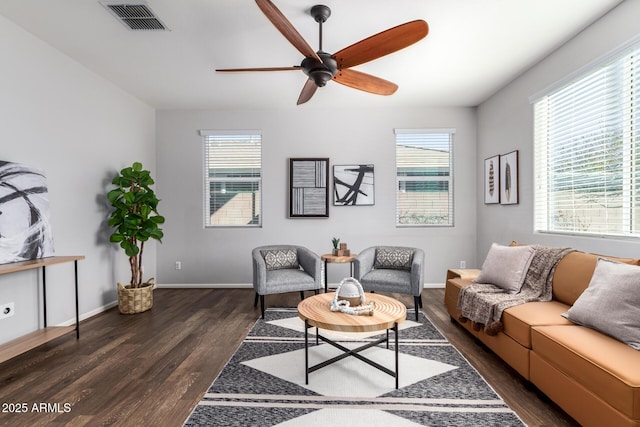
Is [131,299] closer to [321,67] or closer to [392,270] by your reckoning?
[392,270]

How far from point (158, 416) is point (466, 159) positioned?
16.0ft

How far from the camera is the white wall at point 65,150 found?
281 centimetres

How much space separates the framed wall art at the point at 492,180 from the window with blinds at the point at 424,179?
51 centimetres

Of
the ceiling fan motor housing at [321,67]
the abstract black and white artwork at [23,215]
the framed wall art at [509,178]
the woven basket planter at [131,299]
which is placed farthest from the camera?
the framed wall art at [509,178]

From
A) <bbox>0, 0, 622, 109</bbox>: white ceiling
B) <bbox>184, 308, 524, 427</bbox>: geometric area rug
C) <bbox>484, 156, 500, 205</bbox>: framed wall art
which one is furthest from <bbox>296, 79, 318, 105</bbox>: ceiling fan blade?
A: <bbox>484, 156, 500, 205</bbox>: framed wall art

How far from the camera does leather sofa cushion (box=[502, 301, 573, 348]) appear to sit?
2.12m

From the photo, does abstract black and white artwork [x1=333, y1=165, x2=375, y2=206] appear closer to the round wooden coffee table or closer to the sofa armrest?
the sofa armrest

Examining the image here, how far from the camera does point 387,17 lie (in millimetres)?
2668

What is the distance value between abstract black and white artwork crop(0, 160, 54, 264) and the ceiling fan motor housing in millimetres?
2643

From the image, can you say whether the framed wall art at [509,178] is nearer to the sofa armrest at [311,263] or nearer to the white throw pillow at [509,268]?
the white throw pillow at [509,268]

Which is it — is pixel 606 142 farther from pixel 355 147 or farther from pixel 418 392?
pixel 355 147

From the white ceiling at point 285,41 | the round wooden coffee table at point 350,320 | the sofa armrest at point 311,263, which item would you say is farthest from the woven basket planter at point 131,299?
the white ceiling at point 285,41

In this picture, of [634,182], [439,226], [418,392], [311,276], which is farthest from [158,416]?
[439,226]

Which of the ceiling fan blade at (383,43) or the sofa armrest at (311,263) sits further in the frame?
the sofa armrest at (311,263)
